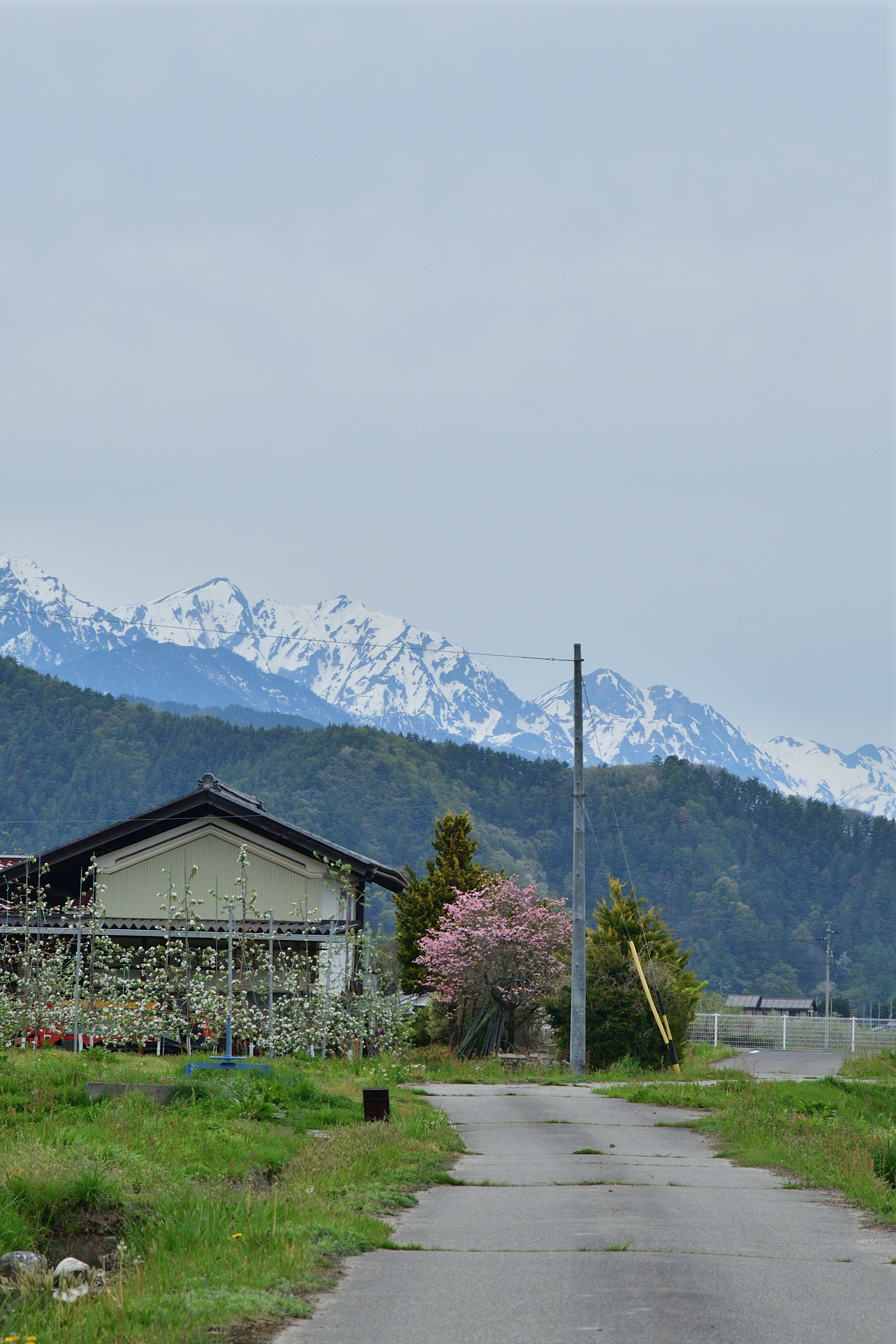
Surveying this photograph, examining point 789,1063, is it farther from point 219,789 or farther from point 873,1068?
point 219,789

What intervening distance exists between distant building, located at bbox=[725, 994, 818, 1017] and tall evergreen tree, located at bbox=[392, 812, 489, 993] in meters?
82.4

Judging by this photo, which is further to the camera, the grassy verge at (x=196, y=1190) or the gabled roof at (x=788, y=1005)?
the gabled roof at (x=788, y=1005)

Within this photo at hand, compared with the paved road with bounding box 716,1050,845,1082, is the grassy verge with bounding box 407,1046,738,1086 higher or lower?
higher

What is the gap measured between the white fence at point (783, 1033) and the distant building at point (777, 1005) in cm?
6167

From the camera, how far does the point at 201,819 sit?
2964cm

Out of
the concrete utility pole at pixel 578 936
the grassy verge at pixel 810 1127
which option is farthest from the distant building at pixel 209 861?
the grassy verge at pixel 810 1127

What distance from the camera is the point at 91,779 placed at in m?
170

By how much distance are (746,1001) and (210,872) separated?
100866mm

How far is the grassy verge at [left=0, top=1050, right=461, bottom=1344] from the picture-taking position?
670 centimetres

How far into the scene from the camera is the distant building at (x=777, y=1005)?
381 feet

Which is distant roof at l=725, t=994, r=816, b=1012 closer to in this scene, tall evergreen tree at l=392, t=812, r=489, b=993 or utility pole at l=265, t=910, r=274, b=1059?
tall evergreen tree at l=392, t=812, r=489, b=993

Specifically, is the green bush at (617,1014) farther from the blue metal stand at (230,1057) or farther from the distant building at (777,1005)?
the distant building at (777,1005)

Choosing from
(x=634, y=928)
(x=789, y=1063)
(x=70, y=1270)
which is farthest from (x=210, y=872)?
(x=70, y=1270)

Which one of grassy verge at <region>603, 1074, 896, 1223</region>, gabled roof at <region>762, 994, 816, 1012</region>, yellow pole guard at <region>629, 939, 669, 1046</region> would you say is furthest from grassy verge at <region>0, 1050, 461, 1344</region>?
gabled roof at <region>762, 994, 816, 1012</region>
